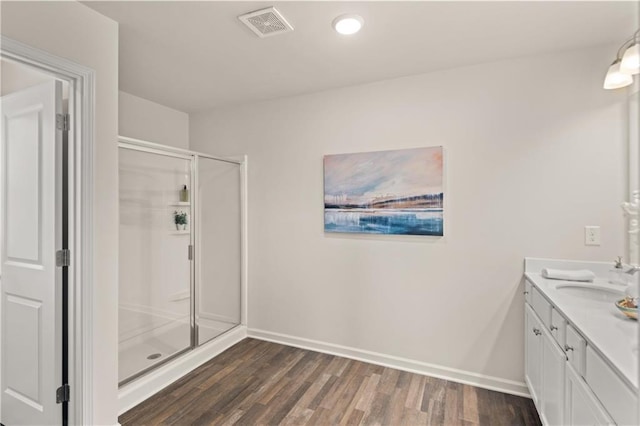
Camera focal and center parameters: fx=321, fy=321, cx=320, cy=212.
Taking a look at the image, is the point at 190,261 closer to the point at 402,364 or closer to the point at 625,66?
the point at 402,364

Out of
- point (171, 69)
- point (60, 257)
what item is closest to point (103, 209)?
point (60, 257)

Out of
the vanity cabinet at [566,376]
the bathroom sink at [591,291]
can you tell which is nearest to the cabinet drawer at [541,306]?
the vanity cabinet at [566,376]

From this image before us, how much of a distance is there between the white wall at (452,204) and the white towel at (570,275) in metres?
0.20

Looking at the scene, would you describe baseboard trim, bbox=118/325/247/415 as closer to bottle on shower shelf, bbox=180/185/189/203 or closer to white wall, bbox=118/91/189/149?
bottle on shower shelf, bbox=180/185/189/203

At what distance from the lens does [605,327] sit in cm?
133

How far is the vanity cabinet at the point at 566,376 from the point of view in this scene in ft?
3.49

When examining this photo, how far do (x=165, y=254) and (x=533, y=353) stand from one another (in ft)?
10.1

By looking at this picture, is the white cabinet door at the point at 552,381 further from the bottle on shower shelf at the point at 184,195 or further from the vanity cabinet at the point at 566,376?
the bottle on shower shelf at the point at 184,195

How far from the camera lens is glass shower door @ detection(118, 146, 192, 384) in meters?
2.88

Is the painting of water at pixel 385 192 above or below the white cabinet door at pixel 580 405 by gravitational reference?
above

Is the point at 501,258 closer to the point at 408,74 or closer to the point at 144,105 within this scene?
the point at 408,74

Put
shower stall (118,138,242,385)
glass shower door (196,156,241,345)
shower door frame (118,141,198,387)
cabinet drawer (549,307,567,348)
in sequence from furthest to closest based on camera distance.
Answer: glass shower door (196,156,241,345), shower stall (118,138,242,385), shower door frame (118,141,198,387), cabinet drawer (549,307,567,348)

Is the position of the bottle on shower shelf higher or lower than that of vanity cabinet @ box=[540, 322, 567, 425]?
higher

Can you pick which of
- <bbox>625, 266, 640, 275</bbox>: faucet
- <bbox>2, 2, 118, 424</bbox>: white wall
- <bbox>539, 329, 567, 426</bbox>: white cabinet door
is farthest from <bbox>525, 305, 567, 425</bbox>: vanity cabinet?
<bbox>2, 2, 118, 424</bbox>: white wall
